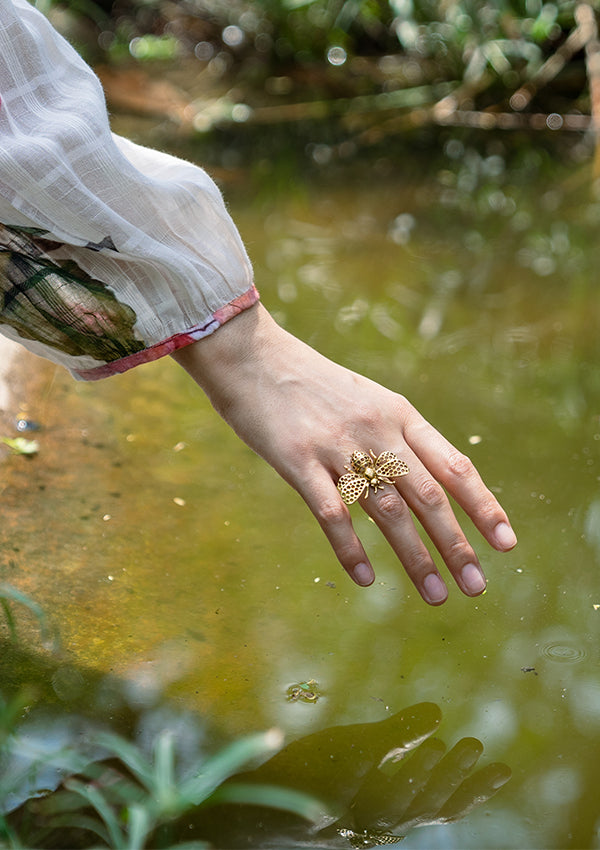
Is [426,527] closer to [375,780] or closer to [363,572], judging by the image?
[363,572]

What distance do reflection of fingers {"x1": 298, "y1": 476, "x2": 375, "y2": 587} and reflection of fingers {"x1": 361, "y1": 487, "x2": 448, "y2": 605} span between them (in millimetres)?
33

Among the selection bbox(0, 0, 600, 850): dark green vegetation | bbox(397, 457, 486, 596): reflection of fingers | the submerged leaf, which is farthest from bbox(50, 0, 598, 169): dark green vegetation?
bbox(397, 457, 486, 596): reflection of fingers

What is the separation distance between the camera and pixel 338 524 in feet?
3.25

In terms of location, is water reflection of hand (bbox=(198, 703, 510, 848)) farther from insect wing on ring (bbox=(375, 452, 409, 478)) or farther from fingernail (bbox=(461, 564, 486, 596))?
insect wing on ring (bbox=(375, 452, 409, 478))

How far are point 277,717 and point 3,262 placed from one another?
0.56 m

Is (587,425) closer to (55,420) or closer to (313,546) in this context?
(313,546)

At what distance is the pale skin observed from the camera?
1003 mm

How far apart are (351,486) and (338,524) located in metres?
0.04

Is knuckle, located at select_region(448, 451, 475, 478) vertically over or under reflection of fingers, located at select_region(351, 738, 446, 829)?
over

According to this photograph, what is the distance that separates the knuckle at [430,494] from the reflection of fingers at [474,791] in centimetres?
27

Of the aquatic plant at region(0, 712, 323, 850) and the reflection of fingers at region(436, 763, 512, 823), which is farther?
the reflection of fingers at region(436, 763, 512, 823)

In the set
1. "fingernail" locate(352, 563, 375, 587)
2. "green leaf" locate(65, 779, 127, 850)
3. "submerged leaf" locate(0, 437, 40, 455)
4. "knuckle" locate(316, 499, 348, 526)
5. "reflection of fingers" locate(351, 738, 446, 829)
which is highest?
"green leaf" locate(65, 779, 127, 850)

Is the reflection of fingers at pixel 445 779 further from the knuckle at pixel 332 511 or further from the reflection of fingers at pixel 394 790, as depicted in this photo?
the knuckle at pixel 332 511

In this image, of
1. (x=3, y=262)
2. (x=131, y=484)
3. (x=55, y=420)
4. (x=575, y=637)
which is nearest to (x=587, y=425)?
(x=575, y=637)
